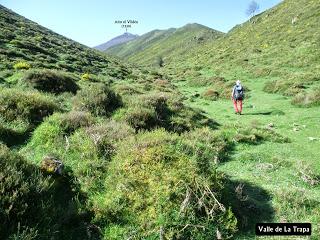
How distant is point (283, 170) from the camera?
1106cm

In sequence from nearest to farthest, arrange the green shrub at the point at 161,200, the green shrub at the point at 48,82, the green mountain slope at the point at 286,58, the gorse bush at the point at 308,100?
the green shrub at the point at 161,200
the green shrub at the point at 48,82
the gorse bush at the point at 308,100
the green mountain slope at the point at 286,58

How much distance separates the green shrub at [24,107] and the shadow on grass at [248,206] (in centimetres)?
715

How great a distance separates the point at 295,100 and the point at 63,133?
17.0 m

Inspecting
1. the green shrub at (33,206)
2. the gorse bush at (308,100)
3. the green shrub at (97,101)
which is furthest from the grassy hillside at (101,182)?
the gorse bush at (308,100)

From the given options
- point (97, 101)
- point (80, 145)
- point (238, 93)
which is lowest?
point (80, 145)

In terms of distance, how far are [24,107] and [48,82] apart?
5.73 meters

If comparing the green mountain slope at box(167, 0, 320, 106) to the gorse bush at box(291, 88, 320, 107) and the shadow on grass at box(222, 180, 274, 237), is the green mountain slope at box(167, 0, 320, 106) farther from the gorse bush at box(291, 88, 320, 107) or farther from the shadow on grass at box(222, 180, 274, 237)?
the shadow on grass at box(222, 180, 274, 237)

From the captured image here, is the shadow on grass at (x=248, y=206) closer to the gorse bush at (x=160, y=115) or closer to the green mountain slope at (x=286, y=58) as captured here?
the gorse bush at (x=160, y=115)

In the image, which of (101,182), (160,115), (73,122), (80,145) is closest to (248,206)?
(101,182)

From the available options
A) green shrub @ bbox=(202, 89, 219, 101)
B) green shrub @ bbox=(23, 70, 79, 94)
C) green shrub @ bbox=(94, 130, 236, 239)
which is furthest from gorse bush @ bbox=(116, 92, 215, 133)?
green shrub @ bbox=(202, 89, 219, 101)

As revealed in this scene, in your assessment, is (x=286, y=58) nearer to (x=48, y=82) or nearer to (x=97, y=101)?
(x=48, y=82)

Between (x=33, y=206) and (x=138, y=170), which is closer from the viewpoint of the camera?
(x=33, y=206)

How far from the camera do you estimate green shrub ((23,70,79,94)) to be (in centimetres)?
1806

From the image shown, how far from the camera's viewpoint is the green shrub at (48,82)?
18062mm
